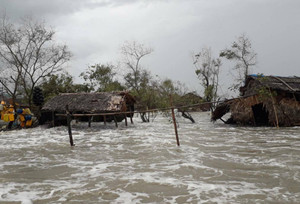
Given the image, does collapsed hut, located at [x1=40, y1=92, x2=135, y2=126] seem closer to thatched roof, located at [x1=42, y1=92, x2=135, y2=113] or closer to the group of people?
thatched roof, located at [x1=42, y1=92, x2=135, y2=113]

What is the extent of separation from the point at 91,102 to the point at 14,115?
16.1 feet

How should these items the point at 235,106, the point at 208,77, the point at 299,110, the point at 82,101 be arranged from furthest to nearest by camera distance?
the point at 208,77 → the point at 82,101 → the point at 235,106 → the point at 299,110

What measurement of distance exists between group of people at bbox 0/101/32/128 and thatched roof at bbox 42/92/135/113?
1.24m

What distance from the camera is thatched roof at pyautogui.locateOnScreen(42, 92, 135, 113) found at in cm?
1406

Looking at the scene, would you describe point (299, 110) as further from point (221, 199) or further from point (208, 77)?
point (208, 77)

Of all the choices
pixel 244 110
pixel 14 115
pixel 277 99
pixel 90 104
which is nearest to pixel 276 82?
pixel 277 99

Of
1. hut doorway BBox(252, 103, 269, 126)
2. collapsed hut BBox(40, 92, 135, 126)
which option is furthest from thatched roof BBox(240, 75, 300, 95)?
collapsed hut BBox(40, 92, 135, 126)

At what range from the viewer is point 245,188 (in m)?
4.02

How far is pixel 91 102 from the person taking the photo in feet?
48.2

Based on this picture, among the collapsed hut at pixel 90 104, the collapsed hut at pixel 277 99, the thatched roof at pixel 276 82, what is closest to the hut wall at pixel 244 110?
the collapsed hut at pixel 277 99

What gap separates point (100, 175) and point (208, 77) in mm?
21527

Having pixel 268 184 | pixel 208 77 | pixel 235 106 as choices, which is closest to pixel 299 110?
pixel 235 106

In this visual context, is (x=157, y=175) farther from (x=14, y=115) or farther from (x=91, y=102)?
(x=14, y=115)

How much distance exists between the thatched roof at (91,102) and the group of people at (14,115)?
1240 millimetres
